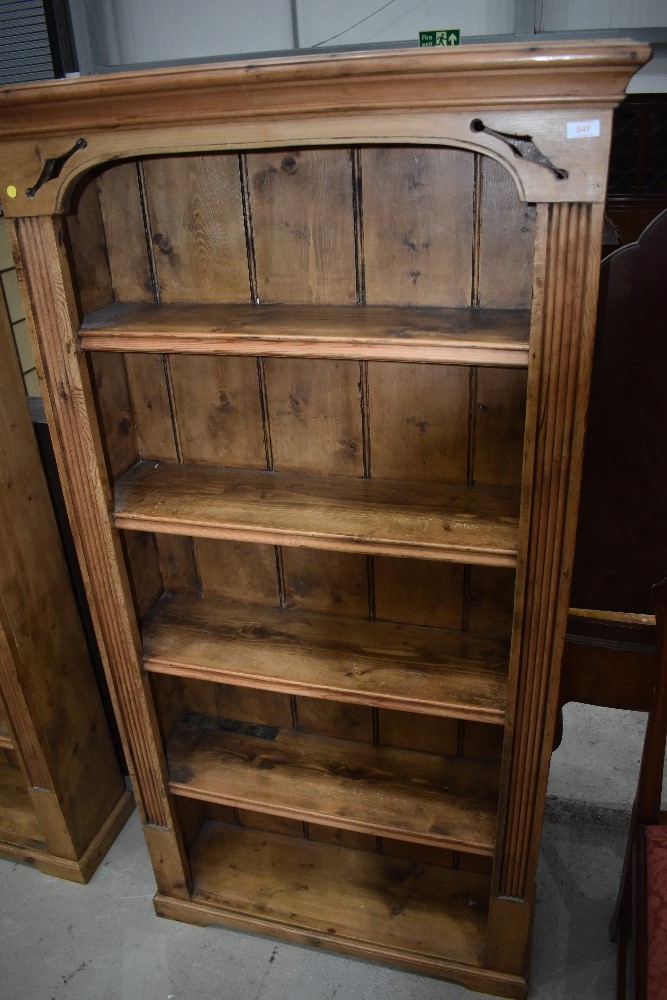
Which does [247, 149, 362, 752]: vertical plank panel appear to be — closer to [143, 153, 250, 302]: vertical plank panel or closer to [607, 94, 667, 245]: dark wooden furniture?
[143, 153, 250, 302]: vertical plank panel

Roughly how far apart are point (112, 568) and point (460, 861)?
1287 millimetres

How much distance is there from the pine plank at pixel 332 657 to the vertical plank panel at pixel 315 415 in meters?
0.41

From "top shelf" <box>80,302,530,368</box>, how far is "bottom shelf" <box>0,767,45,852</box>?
1.63 m

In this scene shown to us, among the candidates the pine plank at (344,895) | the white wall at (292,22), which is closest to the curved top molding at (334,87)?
the pine plank at (344,895)

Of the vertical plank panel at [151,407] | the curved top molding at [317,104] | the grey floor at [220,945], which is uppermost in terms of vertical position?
the curved top molding at [317,104]

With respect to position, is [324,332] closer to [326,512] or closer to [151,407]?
[326,512]

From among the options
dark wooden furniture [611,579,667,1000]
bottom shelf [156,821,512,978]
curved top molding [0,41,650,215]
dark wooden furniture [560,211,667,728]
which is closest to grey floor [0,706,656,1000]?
bottom shelf [156,821,512,978]

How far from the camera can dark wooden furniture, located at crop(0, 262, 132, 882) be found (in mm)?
1914

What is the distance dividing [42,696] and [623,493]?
5.21 ft

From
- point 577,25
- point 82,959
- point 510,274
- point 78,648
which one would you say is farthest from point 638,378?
point 577,25

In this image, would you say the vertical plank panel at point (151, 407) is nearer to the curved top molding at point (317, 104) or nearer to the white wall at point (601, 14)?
the curved top molding at point (317, 104)

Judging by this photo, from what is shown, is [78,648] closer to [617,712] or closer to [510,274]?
[510,274]

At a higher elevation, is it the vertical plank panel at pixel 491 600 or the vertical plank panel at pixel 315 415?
the vertical plank panel at pixel 315 415

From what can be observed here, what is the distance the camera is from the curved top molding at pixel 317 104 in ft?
3.46
